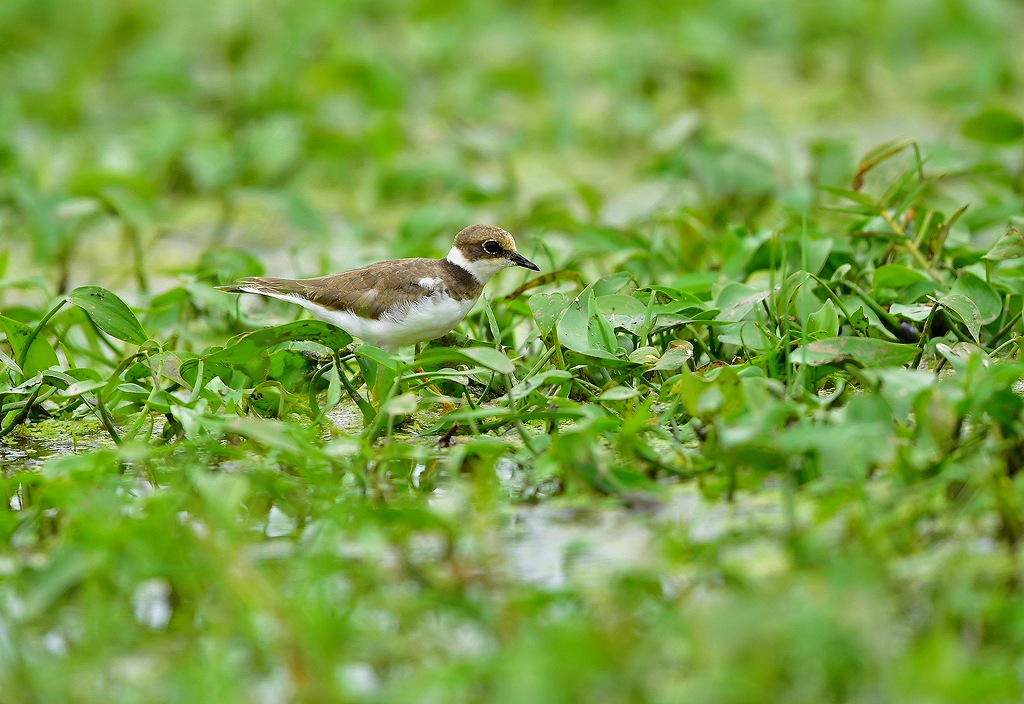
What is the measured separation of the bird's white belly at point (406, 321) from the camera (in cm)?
471

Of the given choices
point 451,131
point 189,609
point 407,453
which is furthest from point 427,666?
point 451,131

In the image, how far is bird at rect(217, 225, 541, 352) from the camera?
15.6ft

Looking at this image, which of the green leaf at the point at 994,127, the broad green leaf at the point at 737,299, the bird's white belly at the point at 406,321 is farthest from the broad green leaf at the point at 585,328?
the green leaf at the point at 994,127

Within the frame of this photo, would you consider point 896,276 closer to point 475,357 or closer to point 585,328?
point 585,328

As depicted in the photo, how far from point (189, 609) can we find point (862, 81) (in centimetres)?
697

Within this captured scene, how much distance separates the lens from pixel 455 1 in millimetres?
9828

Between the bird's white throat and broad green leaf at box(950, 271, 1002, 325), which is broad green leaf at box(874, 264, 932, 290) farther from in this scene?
the bird's white throat

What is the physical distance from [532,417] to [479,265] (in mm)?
1367

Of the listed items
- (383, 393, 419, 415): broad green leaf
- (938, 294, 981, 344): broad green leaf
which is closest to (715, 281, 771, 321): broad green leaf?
(938, 294, 981, 344): broad green leaf

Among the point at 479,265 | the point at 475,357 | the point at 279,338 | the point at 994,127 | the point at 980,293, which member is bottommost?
the point at 994,127

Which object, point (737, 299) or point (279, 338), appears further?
point (737, 299)

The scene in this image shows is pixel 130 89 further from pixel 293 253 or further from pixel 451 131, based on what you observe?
pixel 293 253

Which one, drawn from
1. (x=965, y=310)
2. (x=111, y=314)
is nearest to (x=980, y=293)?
(x=965, y=310)

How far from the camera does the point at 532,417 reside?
380 centimetres
